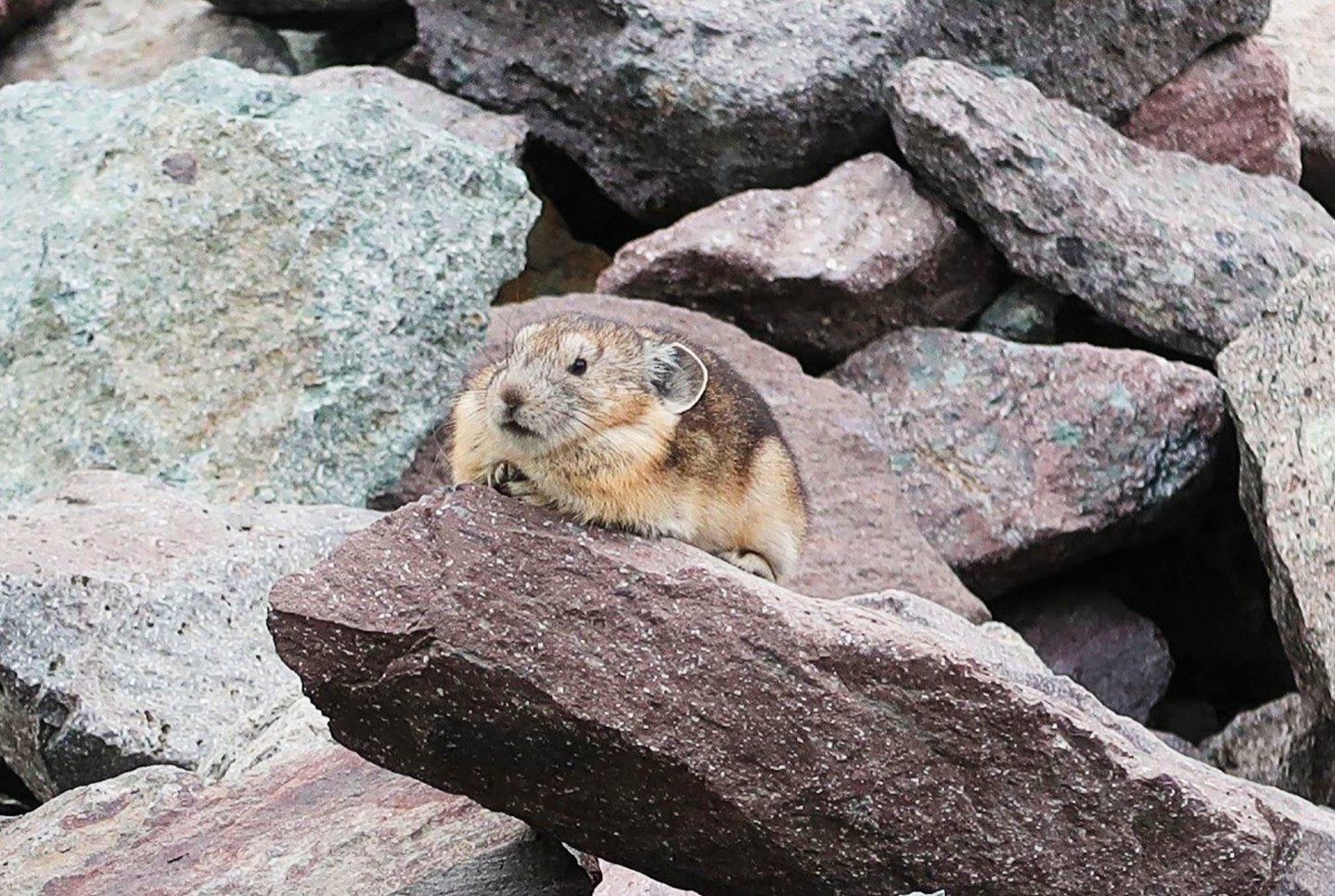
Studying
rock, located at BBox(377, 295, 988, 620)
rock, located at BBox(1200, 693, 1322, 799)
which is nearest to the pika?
rock, located at BBox(377, 295, 988, 620)

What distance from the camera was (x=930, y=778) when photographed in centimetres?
591

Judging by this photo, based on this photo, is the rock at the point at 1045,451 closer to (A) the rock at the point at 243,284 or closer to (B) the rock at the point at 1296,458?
(B) the rock at the point at 1296,458

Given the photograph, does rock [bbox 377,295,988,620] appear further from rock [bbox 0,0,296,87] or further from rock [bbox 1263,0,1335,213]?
rock [bbox 1263,0,1335,213]

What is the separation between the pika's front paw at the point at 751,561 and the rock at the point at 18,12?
28.6 feet

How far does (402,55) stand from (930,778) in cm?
907

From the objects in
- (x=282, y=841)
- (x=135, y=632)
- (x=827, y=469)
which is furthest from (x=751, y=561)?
(x=827, y=469)

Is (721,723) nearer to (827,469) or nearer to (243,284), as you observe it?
(827,469)

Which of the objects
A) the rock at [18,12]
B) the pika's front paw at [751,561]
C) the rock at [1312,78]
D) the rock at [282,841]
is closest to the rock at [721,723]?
the rock at [282,841]

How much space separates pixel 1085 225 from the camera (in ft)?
36.2

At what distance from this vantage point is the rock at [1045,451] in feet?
34.3

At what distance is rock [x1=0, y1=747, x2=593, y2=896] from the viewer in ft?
21.8

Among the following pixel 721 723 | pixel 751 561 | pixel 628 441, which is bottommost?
pixel 751 561

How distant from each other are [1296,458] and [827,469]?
229 centimetres

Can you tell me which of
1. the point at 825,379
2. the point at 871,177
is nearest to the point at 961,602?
the point at 825,379
